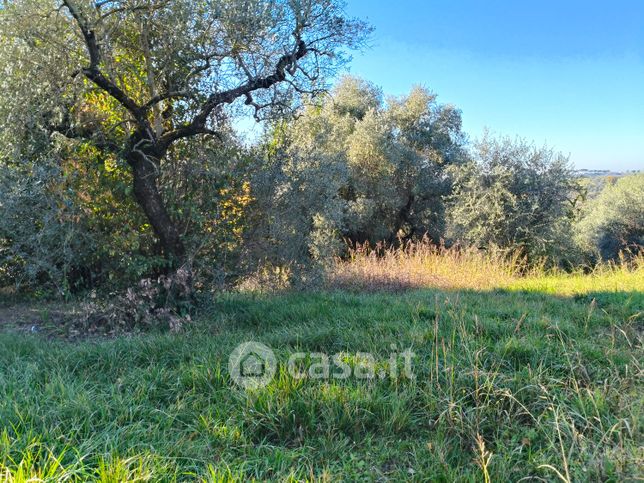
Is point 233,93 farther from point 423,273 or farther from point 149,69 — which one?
point 423,273

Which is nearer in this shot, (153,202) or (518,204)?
(153,202)

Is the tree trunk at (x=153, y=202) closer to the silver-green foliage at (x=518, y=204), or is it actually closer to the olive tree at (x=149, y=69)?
the olive tree at (x=149, y=69)

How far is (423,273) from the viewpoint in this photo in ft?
26.1

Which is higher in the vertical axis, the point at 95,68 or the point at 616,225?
the point at 95,68

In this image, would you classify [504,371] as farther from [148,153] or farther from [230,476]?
[148,153]

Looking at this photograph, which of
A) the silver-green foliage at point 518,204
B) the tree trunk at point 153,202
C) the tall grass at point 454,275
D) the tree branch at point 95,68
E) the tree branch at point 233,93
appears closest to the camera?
the tree branch at point 95,68

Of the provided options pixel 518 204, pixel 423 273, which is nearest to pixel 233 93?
pixel 423 273

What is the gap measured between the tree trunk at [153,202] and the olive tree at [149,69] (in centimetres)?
1

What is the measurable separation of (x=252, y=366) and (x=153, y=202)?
8.81 feet

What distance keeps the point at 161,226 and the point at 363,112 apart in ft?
43.1

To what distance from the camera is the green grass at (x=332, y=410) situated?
212 centimetres

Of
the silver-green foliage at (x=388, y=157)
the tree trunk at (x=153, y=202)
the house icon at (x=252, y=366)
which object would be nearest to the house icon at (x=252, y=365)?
the house icon at (x=252, y=366)

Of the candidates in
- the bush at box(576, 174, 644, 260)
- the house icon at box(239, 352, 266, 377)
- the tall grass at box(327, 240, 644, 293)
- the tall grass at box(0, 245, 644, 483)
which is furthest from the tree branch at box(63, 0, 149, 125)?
the bush at box(576, 174, 644, 260)

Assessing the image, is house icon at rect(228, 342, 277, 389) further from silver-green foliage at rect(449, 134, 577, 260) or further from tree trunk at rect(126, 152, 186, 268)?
silver-green foliage at rect(449, 134, 577, 260)
